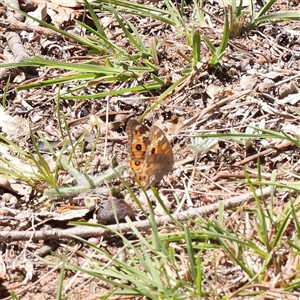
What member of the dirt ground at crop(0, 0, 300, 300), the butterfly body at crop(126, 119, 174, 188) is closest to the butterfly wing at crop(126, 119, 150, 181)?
→ the butterfly body at crop(126, 119, 174, 188)

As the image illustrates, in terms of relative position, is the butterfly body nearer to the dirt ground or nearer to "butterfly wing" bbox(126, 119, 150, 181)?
"butterfly wing" bbox(126, 119, 150, 181)

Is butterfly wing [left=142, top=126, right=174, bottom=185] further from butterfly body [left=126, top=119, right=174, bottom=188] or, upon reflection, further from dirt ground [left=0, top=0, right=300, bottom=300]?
dirt ground [left=0, top=0, right=300, bottom=300]

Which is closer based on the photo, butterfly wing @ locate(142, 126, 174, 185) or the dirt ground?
the dirt ground

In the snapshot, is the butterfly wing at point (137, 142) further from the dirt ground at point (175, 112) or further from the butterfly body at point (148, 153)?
the dirt ground at point (175, 112)

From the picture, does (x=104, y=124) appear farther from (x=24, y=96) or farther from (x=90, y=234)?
(x=90, y=234)

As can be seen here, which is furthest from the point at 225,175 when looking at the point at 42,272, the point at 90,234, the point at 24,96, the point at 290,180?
the point at 24,96

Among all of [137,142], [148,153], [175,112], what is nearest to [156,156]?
[148,153]

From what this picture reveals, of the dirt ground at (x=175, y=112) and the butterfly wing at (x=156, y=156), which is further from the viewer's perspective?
the butterfly wing at (x=156, y=156)

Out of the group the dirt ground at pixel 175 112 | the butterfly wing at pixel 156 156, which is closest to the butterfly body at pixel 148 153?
the butterfly wing at pixel 156 156
